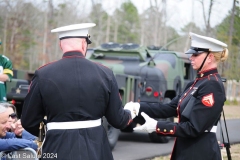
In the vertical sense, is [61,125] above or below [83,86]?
below

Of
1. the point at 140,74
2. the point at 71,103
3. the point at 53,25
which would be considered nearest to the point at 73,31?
the point at 71,103

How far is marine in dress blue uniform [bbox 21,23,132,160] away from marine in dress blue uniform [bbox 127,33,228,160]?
0.67 metres

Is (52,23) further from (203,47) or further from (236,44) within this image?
(203,47)

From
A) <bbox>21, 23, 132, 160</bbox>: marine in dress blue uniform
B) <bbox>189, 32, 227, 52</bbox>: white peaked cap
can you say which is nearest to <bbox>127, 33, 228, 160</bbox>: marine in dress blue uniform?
<bbox>189, 32, 227, 52</bbox>: white peaked cap

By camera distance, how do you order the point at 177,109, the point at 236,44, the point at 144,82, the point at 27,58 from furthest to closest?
the point at 27,58 < the point at 236,44 < the point at 144,82 < the point at 177,109

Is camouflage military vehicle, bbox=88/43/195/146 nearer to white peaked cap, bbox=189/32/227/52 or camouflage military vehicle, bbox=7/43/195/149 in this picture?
camouflage military vehicle, bbox=7/43/195/149

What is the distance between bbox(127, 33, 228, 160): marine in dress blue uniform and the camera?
12.2 feet

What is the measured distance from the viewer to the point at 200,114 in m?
3.69

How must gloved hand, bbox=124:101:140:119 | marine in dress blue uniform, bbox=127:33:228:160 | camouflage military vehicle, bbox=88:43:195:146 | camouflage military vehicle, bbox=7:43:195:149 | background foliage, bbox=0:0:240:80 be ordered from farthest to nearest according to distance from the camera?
background foliage, bbox=0:0:240:80, camouflage military vehicle, bbox=88:43:195:146, camouflage military vehicle, bbox=7:43:195:149, gloved hand, bbox=124:101:140:119, marine in dress blue uniform, bbox=127:33:228:160

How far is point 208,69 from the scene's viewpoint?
12.9 ft

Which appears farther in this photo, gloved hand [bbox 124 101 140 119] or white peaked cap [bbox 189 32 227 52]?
gloved hand [bbox 124 101 140 119]

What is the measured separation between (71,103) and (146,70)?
22.3ft

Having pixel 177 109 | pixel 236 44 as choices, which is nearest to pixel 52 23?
pixel 236 44

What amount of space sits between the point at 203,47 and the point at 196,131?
0.67 m
